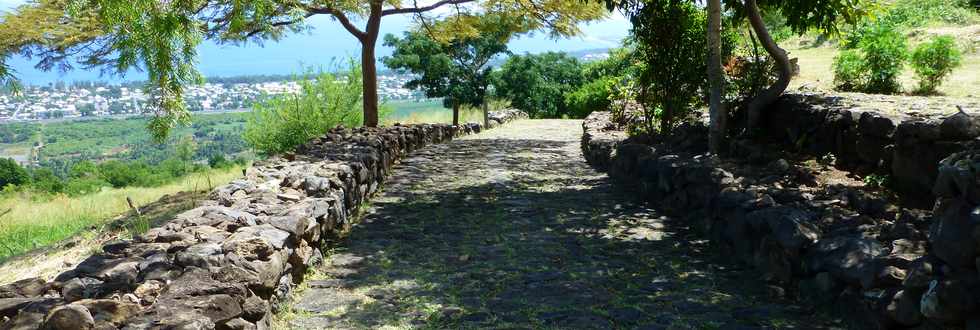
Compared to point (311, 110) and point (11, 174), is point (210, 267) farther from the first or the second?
point (11, 174)

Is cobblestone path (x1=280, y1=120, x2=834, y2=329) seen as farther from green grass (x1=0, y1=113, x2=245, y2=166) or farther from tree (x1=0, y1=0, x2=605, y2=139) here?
green grass (x1=0, y1=113, x2=245, y2=166)

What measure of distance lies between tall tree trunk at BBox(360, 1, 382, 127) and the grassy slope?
8615 millimetres

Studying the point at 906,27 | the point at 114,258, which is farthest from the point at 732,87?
the point at 906,27

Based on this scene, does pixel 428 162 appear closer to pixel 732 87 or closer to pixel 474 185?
pixel 474 185

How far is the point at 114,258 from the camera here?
14.3ft

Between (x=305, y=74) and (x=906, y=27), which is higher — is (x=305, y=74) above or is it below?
below

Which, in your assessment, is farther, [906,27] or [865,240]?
[906,27]

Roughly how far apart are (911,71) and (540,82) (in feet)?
61.3

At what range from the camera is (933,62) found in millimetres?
10578

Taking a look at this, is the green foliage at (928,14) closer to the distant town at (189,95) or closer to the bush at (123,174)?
the distant town at (189,95)

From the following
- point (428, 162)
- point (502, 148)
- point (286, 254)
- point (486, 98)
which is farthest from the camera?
point (486, 98)

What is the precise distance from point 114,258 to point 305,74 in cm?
1962

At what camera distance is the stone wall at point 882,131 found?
530cm

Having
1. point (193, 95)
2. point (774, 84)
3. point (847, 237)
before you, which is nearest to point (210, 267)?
point (847, 237)
